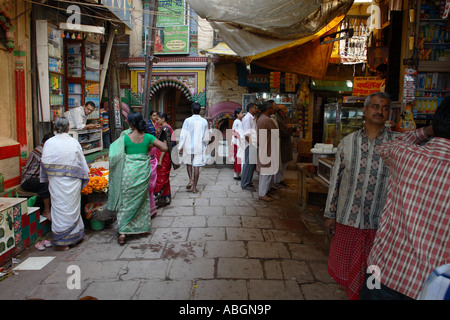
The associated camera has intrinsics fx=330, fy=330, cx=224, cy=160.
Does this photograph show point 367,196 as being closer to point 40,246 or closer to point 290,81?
point 40,246

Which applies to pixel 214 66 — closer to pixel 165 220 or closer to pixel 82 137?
pixel 82 137

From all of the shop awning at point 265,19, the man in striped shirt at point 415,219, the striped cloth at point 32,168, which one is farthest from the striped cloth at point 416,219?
the striped cloth at point 32,168

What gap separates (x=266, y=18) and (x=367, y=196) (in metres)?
3.53

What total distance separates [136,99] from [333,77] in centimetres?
728

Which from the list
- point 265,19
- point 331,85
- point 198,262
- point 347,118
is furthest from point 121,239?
point 331,85

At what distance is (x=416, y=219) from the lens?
1698 mm

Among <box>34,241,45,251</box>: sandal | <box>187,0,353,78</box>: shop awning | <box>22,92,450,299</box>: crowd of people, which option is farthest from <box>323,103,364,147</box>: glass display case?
<box>34,241,45,251</box>: sandal

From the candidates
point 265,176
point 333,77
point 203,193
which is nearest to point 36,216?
point 203,193

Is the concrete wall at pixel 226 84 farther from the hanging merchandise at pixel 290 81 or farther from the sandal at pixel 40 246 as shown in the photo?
the sandal at pixel 40 246

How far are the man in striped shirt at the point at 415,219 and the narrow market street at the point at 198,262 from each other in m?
1.36

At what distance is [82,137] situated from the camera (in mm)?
7500

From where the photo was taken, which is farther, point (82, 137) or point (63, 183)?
point (82, 137)

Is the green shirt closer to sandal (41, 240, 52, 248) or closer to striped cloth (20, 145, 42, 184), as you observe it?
striped cloth (20, 145, 42, 184)

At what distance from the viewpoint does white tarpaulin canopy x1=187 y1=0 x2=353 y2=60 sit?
16.2 ft
